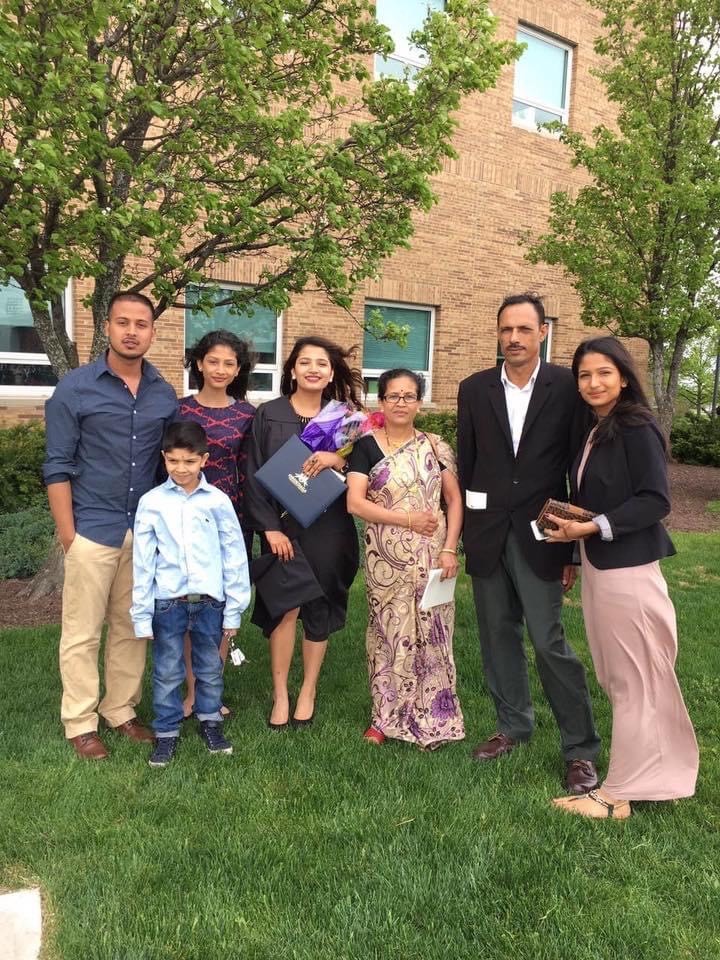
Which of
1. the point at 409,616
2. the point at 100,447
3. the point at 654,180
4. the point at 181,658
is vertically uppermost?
the point at 654,180

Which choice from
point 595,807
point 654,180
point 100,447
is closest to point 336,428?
point 100,447

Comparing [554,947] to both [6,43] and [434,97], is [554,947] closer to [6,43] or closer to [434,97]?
[6,43]

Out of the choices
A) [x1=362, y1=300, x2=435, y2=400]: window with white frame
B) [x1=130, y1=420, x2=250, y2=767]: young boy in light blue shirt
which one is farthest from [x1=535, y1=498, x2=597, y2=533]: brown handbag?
[x1=362, y1=300, x2=435, y2=400]: window with white frame

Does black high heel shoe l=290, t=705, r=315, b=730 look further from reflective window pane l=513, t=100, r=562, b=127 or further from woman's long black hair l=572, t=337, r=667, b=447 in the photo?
reflective window pane l=513, t=100, r=562, b=127

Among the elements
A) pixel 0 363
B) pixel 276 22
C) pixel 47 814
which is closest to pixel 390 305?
pixel 0 363

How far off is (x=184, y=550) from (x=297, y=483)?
63 centimetres

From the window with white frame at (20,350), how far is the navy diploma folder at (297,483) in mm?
6667

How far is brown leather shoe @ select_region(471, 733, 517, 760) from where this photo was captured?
3.80 metres

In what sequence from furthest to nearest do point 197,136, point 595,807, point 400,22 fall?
1. point 400,22
2. point 197,136
3. point 595,807

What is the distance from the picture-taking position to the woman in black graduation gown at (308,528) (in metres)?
3.90

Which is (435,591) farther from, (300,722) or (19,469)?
(19,469)

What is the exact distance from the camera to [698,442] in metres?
17.4

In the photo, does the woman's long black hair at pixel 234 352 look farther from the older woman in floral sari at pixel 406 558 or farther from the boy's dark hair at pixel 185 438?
the older woman in floral sari at pixel 406 558

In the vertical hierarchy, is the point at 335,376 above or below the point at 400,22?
below
